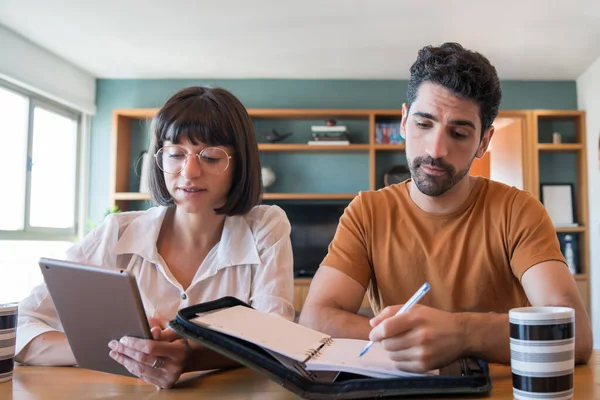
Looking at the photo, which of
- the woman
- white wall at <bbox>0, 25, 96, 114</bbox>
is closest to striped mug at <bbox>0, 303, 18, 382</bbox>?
the woman

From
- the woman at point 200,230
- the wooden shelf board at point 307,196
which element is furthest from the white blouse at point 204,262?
the wooden shelf board at point 307,196

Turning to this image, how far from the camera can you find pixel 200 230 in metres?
1.48

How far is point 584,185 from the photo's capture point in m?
5.05

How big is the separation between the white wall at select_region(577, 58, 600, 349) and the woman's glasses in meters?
4.25

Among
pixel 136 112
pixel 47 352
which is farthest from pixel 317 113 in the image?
pixel 47 352

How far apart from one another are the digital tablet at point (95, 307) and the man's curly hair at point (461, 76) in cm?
86

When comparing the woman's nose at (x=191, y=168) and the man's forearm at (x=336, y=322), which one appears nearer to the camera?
the man's forearm at (x=336, y=322)

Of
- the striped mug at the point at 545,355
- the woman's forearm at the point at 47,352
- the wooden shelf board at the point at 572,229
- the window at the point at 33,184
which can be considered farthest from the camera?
the wooden shelf board at the point at 572,229

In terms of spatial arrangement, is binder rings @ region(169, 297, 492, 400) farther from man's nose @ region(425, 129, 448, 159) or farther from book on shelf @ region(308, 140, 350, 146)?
book on shelf @ region(308, 140, 350, 146)

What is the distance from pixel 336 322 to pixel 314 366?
43 cm

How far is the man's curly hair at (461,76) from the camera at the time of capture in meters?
1.33

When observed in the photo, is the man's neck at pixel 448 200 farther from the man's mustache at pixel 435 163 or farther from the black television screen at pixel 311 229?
the black television screen at pixel 311 229

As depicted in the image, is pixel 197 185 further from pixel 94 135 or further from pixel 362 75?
pixel 94 135

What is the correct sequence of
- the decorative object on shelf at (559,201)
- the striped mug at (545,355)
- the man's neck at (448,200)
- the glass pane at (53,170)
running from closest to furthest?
1. the striped mug at (545,355)
2. the man's neck at (448,200)
3. the glass pane at (53,170)
4. the decorative object on shelf at (559,201)
